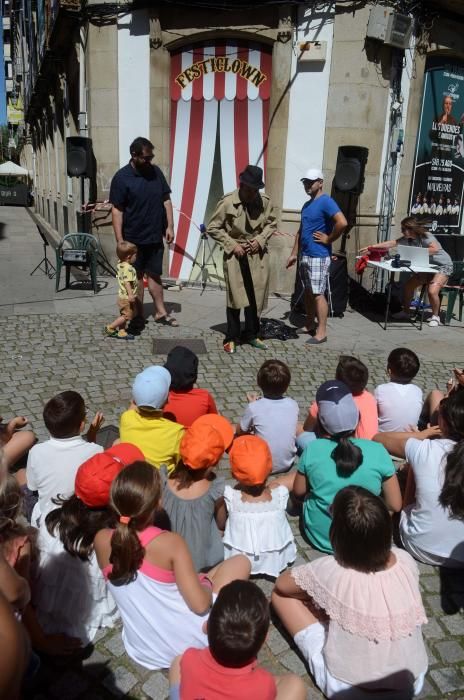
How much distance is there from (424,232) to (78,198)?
5913mm

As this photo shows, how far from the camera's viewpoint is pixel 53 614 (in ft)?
8.48

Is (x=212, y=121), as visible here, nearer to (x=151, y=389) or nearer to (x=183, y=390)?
(x=183, y=390)

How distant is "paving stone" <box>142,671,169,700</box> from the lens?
7.86ft

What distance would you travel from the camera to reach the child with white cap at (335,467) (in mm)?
3096

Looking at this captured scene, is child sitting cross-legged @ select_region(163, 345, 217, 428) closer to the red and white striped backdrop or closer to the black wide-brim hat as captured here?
the black wide-brim hat

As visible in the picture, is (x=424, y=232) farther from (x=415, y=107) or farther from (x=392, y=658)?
(x=392, y=658)

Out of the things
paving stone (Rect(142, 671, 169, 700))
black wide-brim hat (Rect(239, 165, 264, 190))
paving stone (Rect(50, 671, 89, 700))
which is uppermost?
black wide-brim hat (Rect(239, 165, 264, 190))

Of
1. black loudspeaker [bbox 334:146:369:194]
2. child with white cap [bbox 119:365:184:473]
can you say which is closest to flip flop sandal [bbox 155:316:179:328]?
black loudspeaker [bbox 334:146:369:194]

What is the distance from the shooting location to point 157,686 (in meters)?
2.44

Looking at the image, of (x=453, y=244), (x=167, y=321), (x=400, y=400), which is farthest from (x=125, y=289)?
(x=453, y=244)

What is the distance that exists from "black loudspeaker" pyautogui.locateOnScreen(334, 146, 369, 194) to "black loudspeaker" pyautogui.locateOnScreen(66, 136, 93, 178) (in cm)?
383

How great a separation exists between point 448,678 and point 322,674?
1.82 ft

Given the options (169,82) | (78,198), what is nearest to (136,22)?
(169,82)

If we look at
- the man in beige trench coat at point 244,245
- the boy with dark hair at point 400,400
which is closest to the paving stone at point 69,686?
the boy with dark hair at point 400,400
